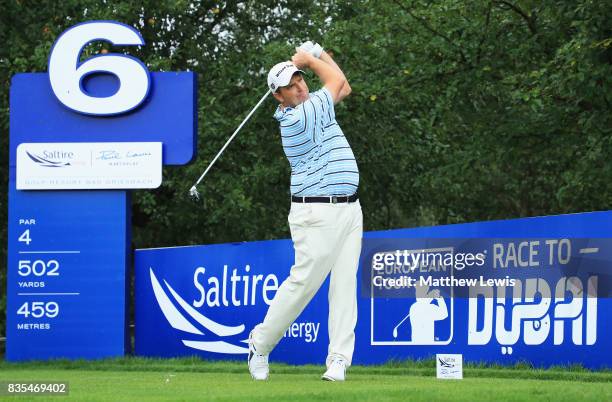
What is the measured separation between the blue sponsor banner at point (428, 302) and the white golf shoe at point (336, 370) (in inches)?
126

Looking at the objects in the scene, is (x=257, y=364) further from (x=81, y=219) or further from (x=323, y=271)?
(x=81, y=219)

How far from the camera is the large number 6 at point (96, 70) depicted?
13969 millimetres

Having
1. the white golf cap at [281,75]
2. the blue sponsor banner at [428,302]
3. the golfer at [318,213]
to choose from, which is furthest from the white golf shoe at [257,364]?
the blue sponsor banner at [428,302]

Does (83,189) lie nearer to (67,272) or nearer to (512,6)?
(67,272)

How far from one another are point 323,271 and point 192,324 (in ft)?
20.0

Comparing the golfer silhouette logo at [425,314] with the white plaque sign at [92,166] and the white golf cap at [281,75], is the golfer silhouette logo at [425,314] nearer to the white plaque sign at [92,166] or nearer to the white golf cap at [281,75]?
the white plaque sign at [92,166]

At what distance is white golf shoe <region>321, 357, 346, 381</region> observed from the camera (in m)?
7.41

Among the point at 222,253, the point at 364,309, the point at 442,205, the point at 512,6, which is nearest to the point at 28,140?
the point at 222,253

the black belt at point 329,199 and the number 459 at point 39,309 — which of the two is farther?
the number 459 at point 39,309

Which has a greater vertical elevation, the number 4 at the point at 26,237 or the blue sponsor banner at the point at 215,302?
the number 4 at the point at 26,237

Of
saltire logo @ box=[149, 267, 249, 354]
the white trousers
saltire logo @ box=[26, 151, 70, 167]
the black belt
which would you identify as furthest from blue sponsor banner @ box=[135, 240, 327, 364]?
the black belt

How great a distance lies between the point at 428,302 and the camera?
11.2 metres

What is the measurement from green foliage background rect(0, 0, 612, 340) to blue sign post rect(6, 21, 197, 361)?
4.94 meters

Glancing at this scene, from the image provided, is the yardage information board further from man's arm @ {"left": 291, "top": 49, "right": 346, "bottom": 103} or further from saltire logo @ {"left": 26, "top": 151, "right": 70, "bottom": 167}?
man's arm @ {"left": 291, "top": 49, "right": 346, "bottom": 103}
